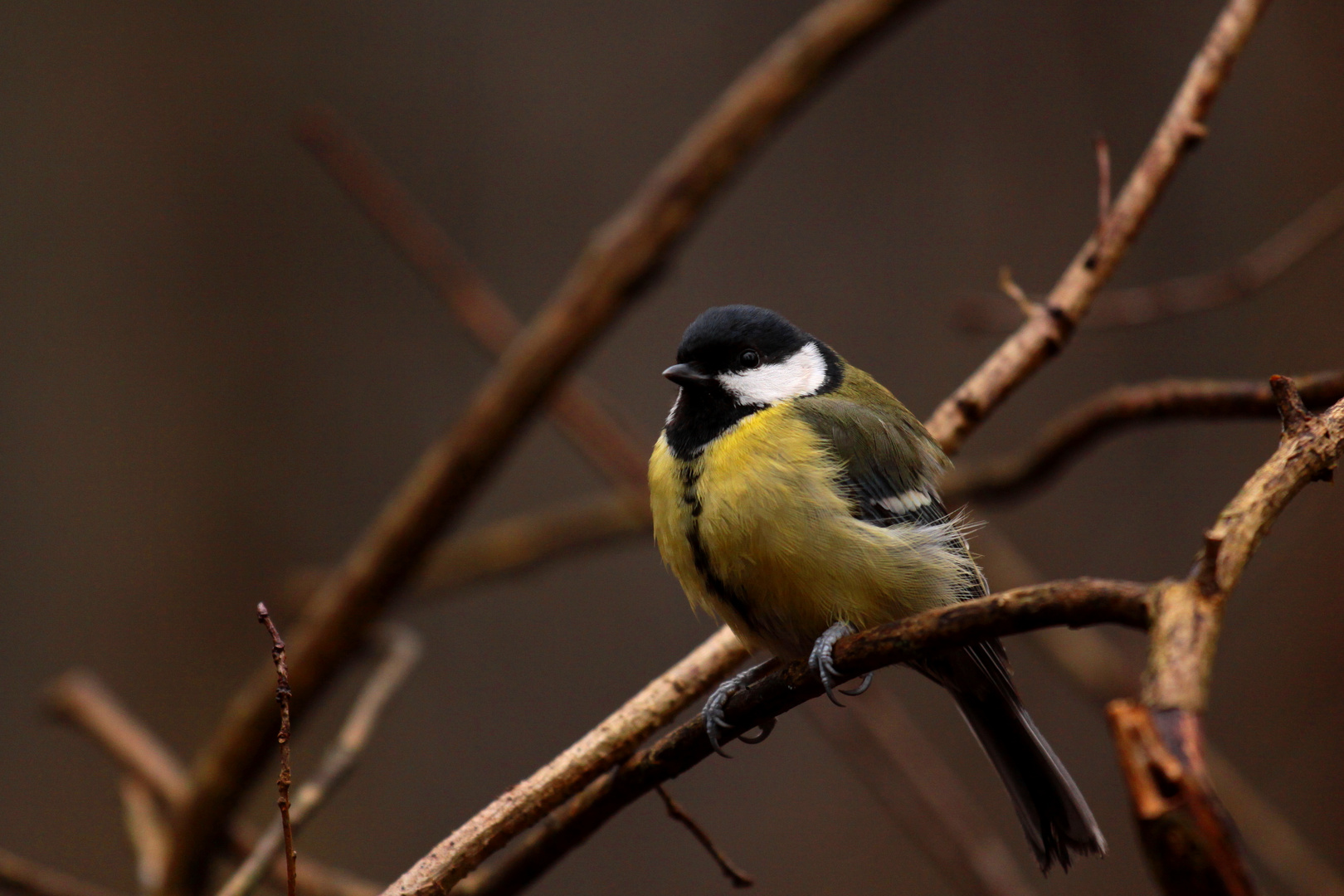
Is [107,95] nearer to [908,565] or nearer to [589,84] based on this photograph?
[589,84]

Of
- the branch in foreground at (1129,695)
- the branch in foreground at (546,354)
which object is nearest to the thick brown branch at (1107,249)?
the branch in foreground at (1129,695)

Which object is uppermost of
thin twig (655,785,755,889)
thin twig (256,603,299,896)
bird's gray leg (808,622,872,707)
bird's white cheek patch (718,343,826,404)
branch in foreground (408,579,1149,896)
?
thin twig (256,603,299,896)

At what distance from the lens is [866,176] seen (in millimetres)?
3789

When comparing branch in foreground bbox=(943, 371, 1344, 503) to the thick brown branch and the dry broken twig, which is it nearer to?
the thick brown branch

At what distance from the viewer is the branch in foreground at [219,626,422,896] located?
142 cm

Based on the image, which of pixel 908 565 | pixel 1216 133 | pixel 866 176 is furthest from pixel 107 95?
pixel 1216 133

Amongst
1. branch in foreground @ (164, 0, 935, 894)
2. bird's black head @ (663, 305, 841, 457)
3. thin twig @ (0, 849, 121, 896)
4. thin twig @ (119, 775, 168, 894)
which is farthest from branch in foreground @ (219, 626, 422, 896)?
bird's black head @ (663, 305, 841, 457)

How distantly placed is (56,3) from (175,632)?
2.11 meters

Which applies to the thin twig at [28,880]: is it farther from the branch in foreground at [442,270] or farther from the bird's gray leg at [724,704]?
the branch in foreground at [442,270]

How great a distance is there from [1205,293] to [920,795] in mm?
1138

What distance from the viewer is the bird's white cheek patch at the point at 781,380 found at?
5.96ft

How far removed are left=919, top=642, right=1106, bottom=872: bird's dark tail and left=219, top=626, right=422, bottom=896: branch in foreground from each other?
860mm

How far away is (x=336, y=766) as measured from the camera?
161 cm

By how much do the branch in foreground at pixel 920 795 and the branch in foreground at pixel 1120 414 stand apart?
0.50 m
